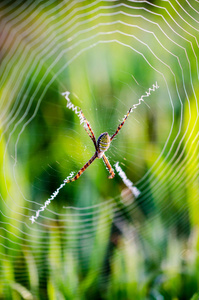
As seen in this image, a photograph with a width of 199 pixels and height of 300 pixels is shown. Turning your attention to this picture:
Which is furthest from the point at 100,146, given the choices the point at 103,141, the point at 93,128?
the point at 93,128

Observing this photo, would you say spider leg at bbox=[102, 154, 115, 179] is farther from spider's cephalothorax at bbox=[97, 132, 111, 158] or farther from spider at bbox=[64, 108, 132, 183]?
spider's cephalothorax at bbox=[97, 132, 111, 158]

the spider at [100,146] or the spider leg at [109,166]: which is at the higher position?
the spider at [100,146]

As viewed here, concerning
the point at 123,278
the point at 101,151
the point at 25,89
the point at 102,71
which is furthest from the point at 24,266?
the point at 102,71

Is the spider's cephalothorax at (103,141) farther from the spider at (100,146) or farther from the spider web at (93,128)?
the spider web at (93,128)

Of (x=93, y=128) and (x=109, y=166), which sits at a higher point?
(x=93, y=128)

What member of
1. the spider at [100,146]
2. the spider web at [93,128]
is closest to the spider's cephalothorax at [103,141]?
the spider at [100,146]

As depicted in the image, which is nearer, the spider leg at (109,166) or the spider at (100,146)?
the spider at (100,146)

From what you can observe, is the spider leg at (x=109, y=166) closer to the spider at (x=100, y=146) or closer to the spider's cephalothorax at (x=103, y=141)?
the spider at (x=100, y=146)

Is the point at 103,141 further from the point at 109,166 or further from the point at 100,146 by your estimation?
the point at 109,166

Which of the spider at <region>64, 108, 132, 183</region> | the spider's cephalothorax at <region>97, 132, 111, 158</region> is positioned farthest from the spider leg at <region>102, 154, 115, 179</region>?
the spider's cephalothorax at <region>97, 132, 111, 158</region>
